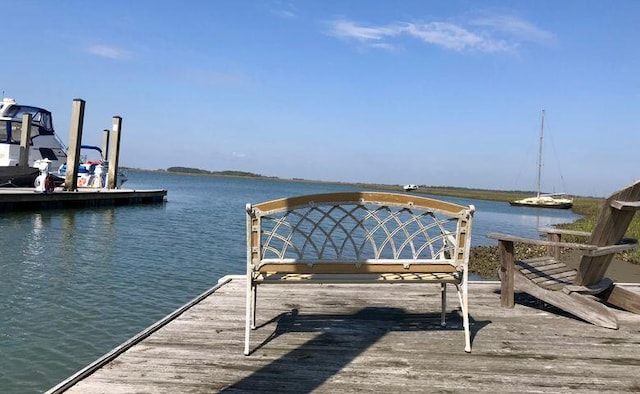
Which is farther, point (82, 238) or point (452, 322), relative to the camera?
point (82, 238)

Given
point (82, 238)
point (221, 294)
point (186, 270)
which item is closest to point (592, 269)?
point (221, 294)

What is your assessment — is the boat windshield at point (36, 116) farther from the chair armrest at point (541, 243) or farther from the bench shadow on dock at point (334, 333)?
the chair armrest at point (541, 243)

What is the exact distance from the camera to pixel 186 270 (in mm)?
10977

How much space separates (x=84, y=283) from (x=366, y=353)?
7.57 meters

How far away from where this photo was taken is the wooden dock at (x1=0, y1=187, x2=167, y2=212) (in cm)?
2011

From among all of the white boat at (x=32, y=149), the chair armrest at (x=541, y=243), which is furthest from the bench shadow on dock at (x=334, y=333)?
the white boat at (x=32, y=149)

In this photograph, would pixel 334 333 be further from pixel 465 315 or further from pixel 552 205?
pixel 552 205

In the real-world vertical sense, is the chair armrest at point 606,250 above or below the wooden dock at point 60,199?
above

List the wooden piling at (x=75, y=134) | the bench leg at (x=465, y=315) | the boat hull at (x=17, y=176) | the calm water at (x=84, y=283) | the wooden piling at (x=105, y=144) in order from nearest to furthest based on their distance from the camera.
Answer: the bench leg at (x=465, y=315)
the calm water at (x=84, y=283)
the wooden piling at (x=75, y=134)
the boat hull at (x=17, y=176)
the wooden piling at (x=105, y=144)

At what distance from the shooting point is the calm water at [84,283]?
18.1 ft

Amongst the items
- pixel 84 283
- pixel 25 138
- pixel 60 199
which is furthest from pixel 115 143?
pixel 84 283

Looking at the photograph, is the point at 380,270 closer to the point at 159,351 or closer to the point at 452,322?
the point at 452,322

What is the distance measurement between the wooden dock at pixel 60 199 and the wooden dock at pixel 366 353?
19.4m

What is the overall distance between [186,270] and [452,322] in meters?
8.01
